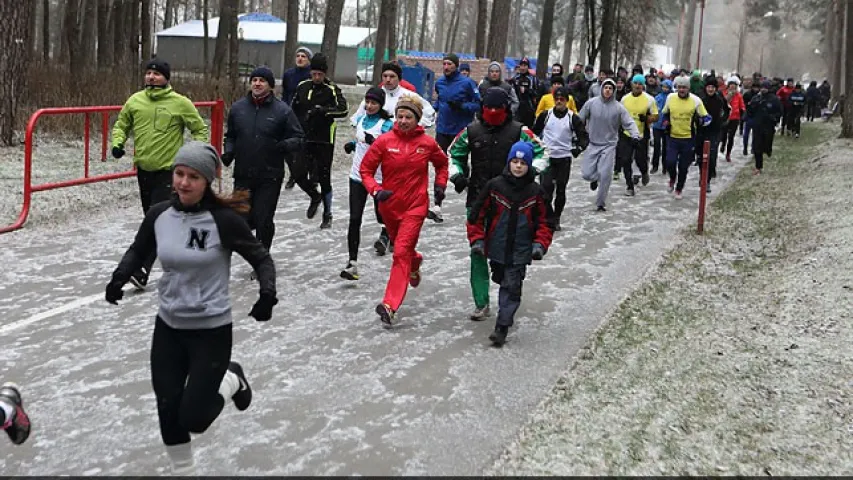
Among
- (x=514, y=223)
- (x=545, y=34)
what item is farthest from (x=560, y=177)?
(x=545, y=34)

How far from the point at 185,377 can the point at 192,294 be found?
1.38ft

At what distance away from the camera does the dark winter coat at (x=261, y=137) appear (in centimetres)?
868

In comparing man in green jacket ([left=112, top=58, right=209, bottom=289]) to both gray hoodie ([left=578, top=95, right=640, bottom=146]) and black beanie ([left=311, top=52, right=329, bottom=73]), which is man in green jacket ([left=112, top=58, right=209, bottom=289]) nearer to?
black beanie ([left=311, top=52, right=329, bottom=73])

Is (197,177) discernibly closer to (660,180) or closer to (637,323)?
(637,323)

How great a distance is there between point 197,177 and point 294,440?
155cm

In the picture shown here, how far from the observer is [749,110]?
20.5 metres

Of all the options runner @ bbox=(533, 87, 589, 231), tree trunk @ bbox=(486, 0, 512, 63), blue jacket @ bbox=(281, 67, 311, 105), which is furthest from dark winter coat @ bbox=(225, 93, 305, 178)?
tree trunk @ bbox=(486, 0, 512, 63)

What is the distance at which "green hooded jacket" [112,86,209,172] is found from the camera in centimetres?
850

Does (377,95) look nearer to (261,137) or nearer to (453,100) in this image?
(261,137)

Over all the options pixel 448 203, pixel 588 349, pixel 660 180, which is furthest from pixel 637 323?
pixel 660 180

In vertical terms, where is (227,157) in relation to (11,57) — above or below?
below

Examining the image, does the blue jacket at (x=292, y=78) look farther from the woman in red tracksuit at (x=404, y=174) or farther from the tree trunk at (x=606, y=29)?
the tree trunk at (x=606, y=29)

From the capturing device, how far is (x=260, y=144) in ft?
28.5

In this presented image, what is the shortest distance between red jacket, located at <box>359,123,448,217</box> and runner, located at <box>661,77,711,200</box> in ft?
27.8
